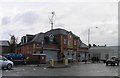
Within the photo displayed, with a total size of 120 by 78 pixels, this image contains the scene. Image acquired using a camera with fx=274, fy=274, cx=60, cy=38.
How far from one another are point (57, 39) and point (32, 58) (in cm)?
1720

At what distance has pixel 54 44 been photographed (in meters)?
67.1

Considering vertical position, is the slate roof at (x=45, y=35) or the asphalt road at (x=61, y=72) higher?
the slate roof at (x=45, y=35)

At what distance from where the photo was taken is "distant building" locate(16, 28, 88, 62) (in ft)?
205

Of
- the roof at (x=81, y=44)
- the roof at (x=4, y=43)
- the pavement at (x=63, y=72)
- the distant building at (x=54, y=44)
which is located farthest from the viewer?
the roof at (x=4, y=43)

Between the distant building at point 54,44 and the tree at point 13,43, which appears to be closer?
the distant building at point 54,44

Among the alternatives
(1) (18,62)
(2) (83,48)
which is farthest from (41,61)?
(2) (83,48)

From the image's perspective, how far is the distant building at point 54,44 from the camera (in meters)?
62.6

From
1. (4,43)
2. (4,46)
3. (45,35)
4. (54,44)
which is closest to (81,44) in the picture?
(45,35)

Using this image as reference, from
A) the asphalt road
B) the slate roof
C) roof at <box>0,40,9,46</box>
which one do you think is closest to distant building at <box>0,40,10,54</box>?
roof at <box>0,40,9,46</box>

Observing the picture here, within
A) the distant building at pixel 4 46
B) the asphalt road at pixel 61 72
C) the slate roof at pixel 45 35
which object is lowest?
the asphalt road at pixel 61 72

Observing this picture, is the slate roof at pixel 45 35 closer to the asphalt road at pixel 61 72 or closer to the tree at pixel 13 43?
the tree at pixel 13 43

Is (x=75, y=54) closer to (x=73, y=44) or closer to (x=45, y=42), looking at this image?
(x=73, y=44)

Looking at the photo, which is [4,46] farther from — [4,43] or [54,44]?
[54,44]

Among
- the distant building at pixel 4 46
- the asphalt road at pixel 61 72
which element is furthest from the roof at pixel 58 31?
the asphalt road at pixel 61 72
